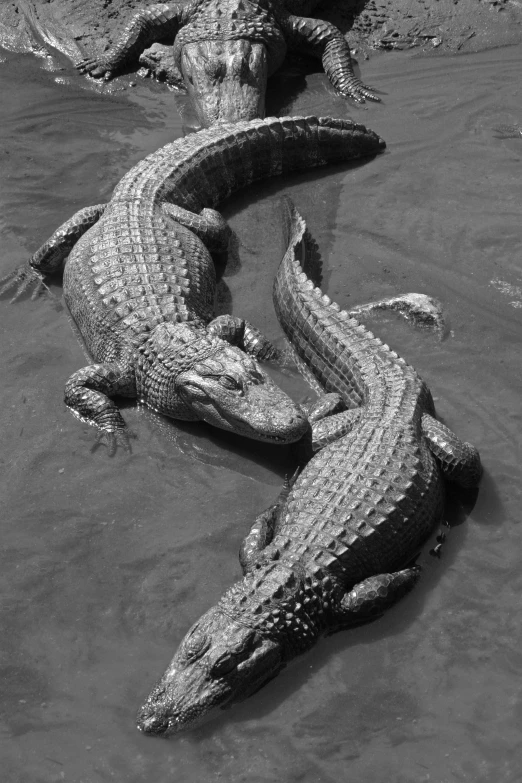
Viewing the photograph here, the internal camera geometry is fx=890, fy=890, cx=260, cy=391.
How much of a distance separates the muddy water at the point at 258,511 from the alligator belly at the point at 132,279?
27cm

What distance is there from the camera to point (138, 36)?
9219 millimetres

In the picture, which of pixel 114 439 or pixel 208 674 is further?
pixel 114 439

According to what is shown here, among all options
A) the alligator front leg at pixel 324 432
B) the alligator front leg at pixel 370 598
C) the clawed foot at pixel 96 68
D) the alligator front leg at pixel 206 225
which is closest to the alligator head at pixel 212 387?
the alligator front leg at pixel 324 432

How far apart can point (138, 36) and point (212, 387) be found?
17.8 ft

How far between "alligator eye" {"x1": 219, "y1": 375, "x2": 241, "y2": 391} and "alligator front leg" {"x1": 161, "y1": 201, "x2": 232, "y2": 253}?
6.00 ft

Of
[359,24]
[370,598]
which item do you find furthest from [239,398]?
[359,24]

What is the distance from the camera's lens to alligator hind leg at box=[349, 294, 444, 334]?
6145 mm

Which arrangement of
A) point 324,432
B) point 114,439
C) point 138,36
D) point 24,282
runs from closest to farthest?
point 324,432 < point 114,439 < point 24,282 < point 138,36

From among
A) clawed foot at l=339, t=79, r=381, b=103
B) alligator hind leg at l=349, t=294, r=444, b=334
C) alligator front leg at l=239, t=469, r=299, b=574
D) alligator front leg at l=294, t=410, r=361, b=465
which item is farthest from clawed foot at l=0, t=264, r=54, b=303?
clawed foot at l=339, t=79, r=381, b=103

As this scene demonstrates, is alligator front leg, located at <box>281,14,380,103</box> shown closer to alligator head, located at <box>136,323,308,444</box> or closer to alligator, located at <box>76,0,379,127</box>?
alligator, located at <box>76,0,379,127</box>

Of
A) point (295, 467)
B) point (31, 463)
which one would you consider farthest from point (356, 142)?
point (31, 463)

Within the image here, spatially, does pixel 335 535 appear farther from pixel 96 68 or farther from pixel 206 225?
pixel 96 68

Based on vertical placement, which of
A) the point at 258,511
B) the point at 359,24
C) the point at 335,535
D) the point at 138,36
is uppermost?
the point at 359,24

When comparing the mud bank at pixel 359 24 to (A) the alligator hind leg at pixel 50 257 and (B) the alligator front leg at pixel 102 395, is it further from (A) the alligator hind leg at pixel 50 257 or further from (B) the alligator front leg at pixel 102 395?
(B) the alligator front leg at pixel 102 395
